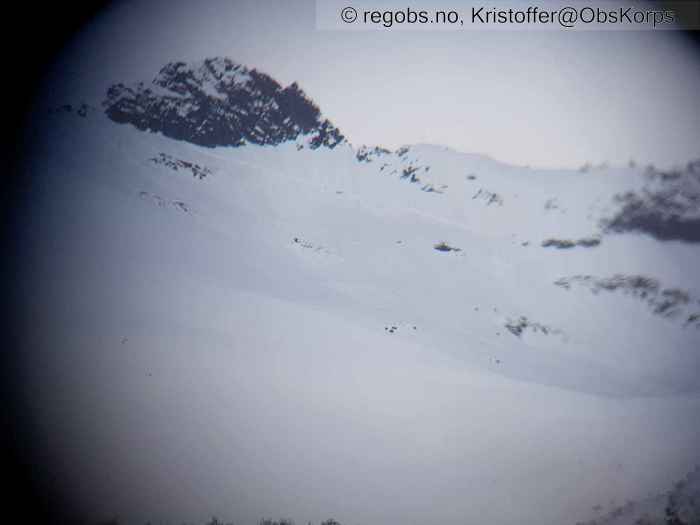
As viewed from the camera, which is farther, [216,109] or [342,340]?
[216,109]

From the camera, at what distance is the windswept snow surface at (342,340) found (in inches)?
266

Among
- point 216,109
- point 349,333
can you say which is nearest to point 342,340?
point 349,333

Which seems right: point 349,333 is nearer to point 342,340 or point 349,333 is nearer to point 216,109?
point 342,340

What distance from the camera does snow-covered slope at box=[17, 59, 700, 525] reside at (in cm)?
680

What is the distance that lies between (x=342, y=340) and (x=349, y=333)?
523mm

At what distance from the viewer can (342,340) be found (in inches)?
433

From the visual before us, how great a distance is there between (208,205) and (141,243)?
4108 millimetres

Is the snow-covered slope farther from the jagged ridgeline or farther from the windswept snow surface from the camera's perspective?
the jagged ridgeline

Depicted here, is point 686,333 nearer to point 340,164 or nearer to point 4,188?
point 340,164

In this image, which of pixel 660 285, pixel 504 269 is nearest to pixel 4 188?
pixel 504 269

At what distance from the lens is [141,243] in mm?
13227

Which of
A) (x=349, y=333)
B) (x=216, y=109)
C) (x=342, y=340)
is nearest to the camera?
(x=342, y=340)

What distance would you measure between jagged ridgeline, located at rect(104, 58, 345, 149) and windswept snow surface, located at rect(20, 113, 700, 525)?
3.87ft

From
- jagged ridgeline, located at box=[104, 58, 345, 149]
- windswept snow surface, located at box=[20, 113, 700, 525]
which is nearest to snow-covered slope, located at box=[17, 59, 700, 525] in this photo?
windswept snow surface, located at box=[20, 113, 700, 525]
